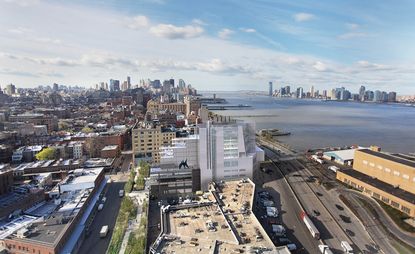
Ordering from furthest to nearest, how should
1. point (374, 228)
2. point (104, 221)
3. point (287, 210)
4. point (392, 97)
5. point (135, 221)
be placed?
1. point (392, 97)
2. point (287, 210)
3. point (104, 221)
4. point (135, 221)
5. point (374, 228)

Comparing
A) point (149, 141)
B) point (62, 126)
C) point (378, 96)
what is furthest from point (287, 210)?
point (378, 96)

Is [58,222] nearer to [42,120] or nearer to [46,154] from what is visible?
[46,154]

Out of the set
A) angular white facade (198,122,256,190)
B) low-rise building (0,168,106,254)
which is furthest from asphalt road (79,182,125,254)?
angular white facade (198,122,256,190)

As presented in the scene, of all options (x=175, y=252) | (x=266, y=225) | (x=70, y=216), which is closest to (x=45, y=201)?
(x=70, y=216)

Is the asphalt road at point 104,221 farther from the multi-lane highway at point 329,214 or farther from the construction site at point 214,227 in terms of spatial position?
the multi-lane highway at point 329,214

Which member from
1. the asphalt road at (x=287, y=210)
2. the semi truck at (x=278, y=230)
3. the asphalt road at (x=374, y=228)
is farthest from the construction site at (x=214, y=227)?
the asphalt road at (x=374, y=228)

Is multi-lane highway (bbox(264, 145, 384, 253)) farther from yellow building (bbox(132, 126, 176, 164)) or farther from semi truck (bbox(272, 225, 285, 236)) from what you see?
yellow building (bbox(132, 126, 176, 164))

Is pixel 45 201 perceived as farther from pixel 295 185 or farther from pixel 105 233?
pixel 295 185
